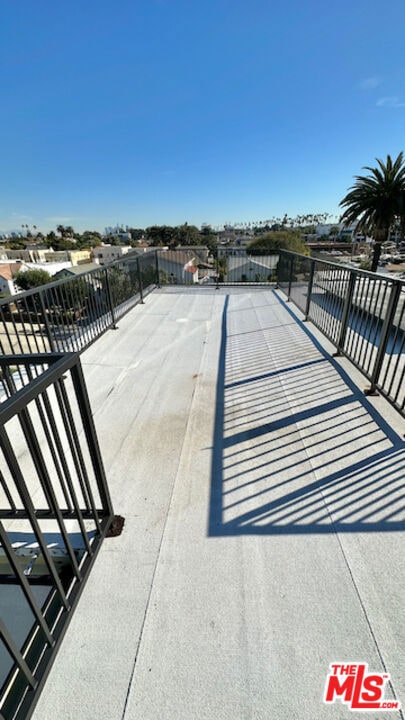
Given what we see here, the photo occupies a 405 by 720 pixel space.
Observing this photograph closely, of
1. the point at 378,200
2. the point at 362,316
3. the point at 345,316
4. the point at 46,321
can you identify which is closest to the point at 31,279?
the point at 378,200

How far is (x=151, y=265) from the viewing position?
732 cm

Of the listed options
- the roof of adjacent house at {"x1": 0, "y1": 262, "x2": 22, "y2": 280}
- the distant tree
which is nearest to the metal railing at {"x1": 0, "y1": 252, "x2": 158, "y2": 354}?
the roof of adjacent house at {"x1": 0, "y1": 262, "x2": 22, "y2": 280}

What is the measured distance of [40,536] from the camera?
96 cm

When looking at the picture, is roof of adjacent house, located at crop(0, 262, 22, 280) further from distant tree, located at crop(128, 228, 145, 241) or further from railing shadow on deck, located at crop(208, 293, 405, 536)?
distant tree, located at crop(128, 228, 145, 241)

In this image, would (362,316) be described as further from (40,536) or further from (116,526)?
(40,536)

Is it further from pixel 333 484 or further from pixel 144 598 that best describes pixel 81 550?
pixel 333 484

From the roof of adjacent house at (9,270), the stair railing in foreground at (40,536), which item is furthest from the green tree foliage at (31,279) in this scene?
the stair railing in foreground at (40,536)

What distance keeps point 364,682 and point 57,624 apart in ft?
3.84

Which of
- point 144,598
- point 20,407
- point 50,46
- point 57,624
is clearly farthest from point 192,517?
point 50,46

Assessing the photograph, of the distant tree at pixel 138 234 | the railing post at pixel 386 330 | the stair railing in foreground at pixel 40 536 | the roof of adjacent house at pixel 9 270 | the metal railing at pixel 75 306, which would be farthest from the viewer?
the distant tree at pixel 138 234

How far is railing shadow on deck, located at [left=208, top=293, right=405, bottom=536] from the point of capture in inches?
62.1

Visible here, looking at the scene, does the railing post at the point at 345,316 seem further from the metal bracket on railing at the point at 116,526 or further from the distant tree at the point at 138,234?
the distant tree at the point at 138,234

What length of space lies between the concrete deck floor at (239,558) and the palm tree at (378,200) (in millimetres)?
16708
